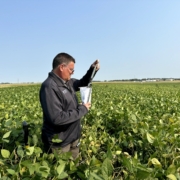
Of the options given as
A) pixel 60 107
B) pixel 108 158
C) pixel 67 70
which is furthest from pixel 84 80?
pixel 108 158

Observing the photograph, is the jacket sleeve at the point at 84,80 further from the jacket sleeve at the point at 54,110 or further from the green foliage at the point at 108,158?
the jacket sleeve at the point at 54,110

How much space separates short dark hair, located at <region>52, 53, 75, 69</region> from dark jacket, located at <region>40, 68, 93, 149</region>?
13 cm

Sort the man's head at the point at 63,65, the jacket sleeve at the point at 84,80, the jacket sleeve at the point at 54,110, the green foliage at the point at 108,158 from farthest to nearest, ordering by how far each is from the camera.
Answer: the jacket sleeve at the point at 84,80
the man's head at the point at 63,65
the jacket sleeve at the point at 54,110
the green foliage at the point at 108,158

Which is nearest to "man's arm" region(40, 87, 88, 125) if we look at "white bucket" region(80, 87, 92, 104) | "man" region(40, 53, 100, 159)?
"man" region(40, 53, 100, 159)

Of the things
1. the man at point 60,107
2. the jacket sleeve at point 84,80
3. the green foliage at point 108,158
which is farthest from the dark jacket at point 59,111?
the jacket sleeve at point 84,80

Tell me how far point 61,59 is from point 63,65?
3.0 inches

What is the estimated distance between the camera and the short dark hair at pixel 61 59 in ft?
9.74

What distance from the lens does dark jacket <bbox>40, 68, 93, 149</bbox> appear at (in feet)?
8.99

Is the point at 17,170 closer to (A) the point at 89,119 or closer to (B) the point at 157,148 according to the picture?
(B) the point at 157,148

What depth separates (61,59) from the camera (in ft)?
9.74

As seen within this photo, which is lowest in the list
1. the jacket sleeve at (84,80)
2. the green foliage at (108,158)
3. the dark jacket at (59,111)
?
the green foliage at (108,158)

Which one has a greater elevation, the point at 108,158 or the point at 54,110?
the point at 54,110

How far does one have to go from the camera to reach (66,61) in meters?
2.97

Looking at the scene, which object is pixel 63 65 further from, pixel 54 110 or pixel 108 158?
pixel 108 158
